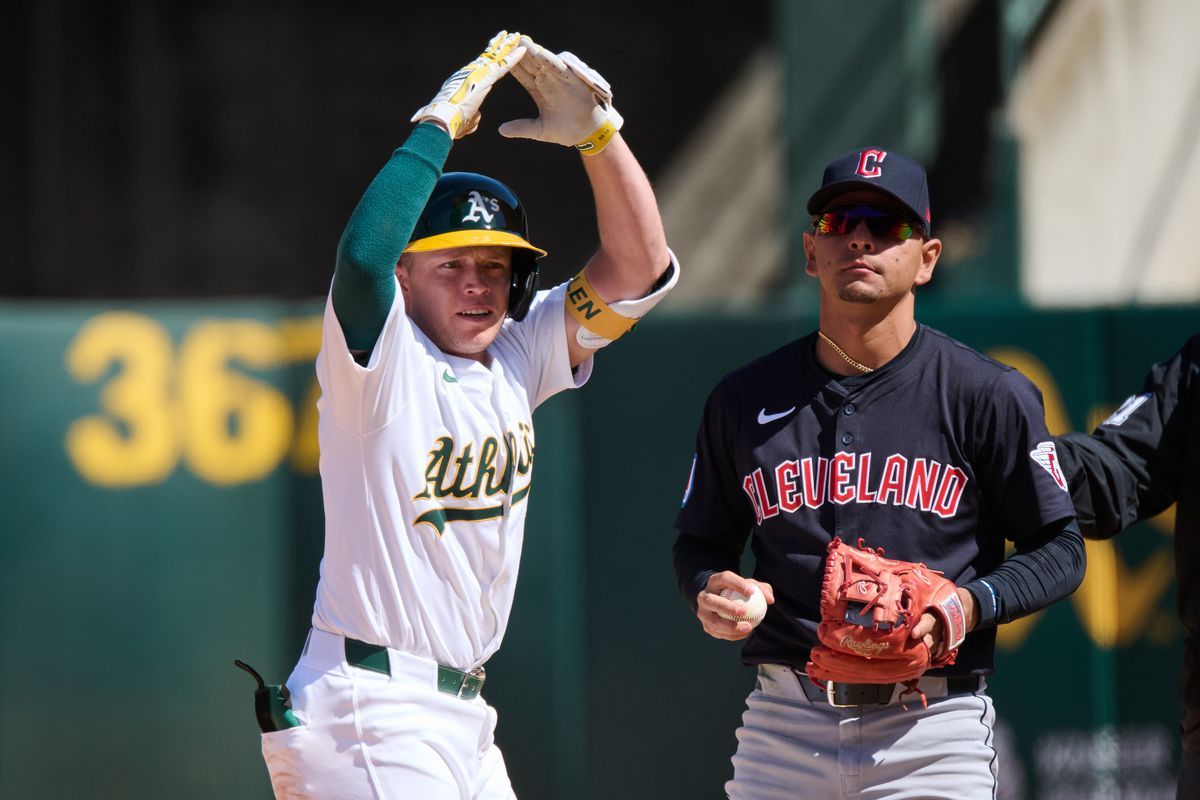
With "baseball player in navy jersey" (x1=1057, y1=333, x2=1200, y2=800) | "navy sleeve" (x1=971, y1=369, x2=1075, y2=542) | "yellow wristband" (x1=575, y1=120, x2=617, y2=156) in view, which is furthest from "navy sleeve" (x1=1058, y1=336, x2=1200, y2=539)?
"yellow wristband" (x1=575, y1=120, x2=617, y2=156)

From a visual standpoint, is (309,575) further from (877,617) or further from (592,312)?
(877,617)

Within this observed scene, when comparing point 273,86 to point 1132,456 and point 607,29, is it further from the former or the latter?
point 1132,456

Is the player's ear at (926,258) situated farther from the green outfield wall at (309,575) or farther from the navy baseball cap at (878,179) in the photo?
the green outfield wall at (309,575)

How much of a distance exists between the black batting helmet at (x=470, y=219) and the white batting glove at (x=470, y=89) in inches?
5.2

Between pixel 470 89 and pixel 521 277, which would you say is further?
pixel 521 277

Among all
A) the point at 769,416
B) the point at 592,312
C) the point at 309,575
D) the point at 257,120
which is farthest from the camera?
the point at 257,120

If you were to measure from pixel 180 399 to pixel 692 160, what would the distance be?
23.5 feet

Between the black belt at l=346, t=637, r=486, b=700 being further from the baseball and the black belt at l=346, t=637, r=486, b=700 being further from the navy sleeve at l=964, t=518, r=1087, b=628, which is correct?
the navy sleeve at l=964, t=518, r=1087, b=628

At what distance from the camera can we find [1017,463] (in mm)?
2842

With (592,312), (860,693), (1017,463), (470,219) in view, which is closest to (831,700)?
(860,693)

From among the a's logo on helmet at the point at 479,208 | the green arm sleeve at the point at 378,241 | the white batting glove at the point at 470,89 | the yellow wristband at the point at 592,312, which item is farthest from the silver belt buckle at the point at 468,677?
the white batting glove at the point at 470,89

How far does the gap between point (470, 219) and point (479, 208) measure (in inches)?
1.5

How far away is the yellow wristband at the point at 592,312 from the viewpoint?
10.3ft

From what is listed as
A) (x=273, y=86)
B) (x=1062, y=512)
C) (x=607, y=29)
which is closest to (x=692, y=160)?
(x=607, y=29)
